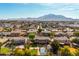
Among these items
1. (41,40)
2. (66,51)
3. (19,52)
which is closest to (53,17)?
(41,40)

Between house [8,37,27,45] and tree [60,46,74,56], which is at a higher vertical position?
house [8,37,27,45]

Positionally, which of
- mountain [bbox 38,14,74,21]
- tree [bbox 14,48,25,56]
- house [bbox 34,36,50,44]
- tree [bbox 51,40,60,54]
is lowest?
tree [bbox 14,48,25,56]

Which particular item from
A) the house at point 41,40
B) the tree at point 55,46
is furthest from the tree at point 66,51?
the house at point 41,40

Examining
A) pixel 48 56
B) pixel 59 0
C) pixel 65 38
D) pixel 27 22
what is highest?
pixel 59 0

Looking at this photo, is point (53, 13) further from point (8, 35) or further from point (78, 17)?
point (8, 35)

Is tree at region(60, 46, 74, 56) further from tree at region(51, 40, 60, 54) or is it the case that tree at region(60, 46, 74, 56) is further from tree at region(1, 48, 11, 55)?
tree at region(1, 48, 11, 55)

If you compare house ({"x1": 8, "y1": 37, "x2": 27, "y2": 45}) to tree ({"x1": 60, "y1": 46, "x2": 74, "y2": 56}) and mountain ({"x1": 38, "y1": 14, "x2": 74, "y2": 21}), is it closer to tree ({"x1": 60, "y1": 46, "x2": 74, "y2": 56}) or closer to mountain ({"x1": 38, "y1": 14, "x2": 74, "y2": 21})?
mountain ({"x1": 38, "y1": 14, "x2": 74, "y2": 21})

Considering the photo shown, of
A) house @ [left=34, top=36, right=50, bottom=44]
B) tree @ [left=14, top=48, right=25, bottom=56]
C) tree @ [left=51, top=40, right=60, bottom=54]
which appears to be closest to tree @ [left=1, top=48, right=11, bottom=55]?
tree @ [left=14, top=48, right=25, bottom=56]

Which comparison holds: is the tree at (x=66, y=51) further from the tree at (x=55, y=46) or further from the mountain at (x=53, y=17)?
the mountain at (x=53, y=17)

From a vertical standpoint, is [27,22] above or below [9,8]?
below

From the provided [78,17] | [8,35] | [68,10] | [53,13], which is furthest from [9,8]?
[78,17]
